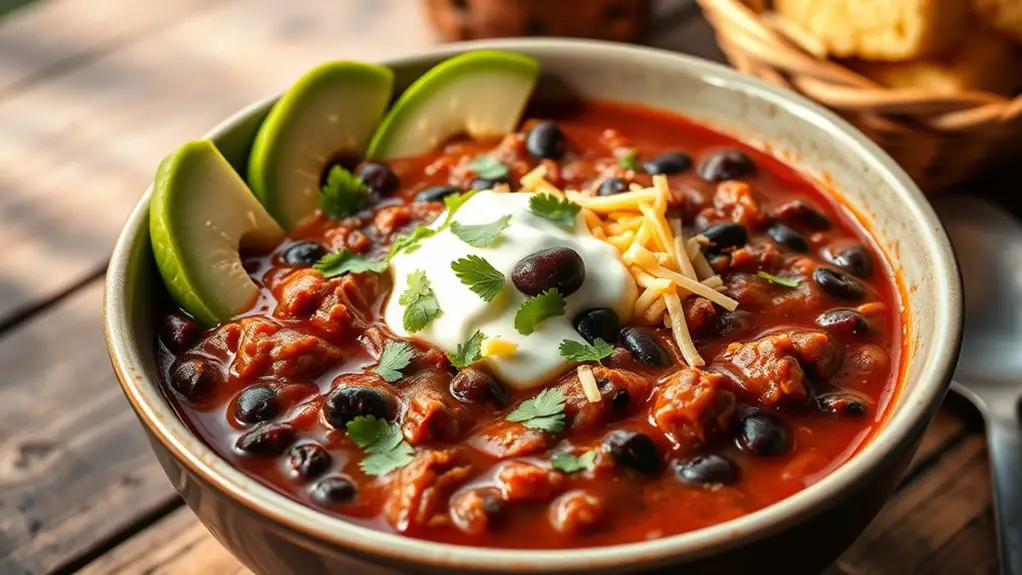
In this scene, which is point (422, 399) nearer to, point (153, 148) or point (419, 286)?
point (419, 286)

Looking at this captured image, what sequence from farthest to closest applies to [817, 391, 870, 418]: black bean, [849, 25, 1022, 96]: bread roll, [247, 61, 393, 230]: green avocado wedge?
[849, 25, 1022, 96]: bread roll < [247, 61, 393, 230]: green avocado wedge < [817, 391, 870, 418]: black bean

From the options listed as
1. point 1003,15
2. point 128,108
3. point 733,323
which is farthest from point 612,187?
point 128,108

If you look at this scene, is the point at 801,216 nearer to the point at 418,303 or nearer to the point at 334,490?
the point at 418,303

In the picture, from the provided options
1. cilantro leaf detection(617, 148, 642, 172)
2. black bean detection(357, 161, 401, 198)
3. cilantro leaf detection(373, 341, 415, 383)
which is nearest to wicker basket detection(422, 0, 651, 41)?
cilantro leaf detection(617, 148, 642, 172)

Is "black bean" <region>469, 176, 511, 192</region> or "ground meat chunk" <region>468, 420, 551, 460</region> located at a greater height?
"black bean" <region>469, 176, 511, 192</region>

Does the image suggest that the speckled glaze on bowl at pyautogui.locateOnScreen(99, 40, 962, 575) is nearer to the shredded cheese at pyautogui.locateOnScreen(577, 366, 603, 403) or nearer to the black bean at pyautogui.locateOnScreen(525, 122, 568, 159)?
the black bean at pyautogui.locateOnScreen(525, 122, 568, 159)

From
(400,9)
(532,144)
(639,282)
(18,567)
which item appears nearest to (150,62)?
(400,9)

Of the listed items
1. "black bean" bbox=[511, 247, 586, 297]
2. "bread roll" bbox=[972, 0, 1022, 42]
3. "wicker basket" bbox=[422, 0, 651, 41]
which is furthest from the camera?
"wicker basket" bbox=[422, 0, 651, 41]

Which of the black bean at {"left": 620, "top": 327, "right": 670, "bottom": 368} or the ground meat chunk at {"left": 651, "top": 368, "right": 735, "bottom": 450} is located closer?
the ground meat chunk at {"left": 651, "top": 368, "right": 735, "bottom": 450}
